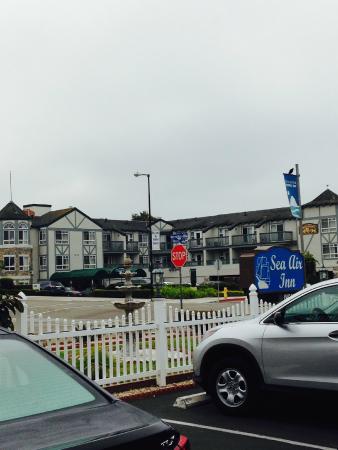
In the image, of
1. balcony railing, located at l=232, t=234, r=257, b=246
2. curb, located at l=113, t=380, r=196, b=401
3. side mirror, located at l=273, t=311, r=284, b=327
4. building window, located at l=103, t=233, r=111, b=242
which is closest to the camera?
side mirror, located at l=273, t=311, r=284, b=327

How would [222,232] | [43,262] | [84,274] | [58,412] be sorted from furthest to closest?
[222,232] < [43,262] < [84,274] < [58,412]

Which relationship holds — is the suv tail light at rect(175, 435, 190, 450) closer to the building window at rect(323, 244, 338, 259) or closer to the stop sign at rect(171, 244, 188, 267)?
the stop sign at rect(171, 244, 188, 267)

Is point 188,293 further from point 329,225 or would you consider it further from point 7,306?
point 7,306

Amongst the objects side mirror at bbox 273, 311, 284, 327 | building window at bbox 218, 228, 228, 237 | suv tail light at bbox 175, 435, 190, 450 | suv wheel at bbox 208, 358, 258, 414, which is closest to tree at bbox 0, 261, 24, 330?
suv wheel at bbox 208, 358, 258, 414

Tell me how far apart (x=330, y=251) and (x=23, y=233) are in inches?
1469

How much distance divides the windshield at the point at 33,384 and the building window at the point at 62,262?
73630 millimetres

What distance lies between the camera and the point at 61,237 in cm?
7644

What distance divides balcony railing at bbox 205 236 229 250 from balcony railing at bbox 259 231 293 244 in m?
5.59

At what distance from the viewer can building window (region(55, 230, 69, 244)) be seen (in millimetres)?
75812

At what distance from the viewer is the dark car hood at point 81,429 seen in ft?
8.35

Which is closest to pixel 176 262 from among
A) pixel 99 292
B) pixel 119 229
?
pixel 99 292

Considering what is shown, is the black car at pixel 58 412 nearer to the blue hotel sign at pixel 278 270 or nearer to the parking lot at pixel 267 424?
the parking lot at pixel 267 424

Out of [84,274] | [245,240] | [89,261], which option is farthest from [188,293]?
[89,261]

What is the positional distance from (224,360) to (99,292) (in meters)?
41.0
